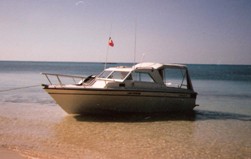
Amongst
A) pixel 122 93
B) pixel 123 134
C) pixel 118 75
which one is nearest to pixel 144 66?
pixel 118 75

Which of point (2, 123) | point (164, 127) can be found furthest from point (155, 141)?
point (2, 123)

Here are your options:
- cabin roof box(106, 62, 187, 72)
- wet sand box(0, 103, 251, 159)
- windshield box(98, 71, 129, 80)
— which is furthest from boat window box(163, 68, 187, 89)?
windshield box(98, 71, 129, 80)

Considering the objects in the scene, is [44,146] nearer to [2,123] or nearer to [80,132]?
[80,132]

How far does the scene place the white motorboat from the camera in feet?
44.4

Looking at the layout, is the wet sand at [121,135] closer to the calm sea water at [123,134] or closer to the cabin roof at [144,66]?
the calm sea water at [123,134]

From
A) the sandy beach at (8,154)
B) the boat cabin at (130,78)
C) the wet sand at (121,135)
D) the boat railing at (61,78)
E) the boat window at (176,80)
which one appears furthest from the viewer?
the boat window at (176,80)

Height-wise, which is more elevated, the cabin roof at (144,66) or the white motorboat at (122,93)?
the cabin roof at (144,66)

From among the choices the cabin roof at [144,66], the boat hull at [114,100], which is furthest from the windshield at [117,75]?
the boat hull at [114,100]

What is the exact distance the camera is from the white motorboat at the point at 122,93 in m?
13.5

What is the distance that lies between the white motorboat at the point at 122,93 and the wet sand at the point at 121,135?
50cm

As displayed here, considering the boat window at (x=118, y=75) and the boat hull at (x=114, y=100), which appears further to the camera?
the boat window at (x=118, y=75)

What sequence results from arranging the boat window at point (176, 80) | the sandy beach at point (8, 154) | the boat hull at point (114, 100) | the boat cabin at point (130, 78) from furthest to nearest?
the boat window at point (176, 80) < the boat cabin at point (130, 78) < the boat hull at point (114, 100) < the sandy beach at point (8, 154)

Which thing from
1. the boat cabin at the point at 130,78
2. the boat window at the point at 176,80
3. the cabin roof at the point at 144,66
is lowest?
the boat window at the point at 176,80

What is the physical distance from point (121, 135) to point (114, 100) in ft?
10.1
